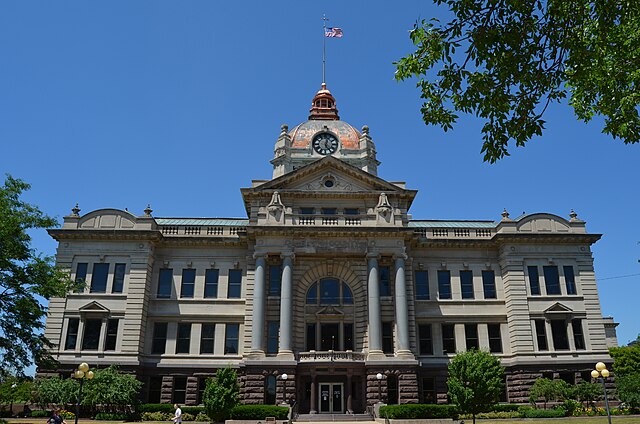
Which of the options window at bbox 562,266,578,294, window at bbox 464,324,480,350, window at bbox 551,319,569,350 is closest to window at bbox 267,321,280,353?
window at bbox 464,324,480,350

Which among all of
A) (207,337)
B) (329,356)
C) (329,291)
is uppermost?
(329,291)

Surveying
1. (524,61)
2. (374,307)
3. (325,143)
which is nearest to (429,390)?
(374,307)

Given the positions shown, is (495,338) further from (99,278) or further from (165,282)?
(99,278)

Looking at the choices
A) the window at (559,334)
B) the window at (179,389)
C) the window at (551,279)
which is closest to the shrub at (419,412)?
the window at (559,334)

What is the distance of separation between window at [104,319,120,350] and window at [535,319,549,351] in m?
34.1

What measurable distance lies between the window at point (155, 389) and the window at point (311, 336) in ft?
40.2

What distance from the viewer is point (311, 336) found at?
4438cm

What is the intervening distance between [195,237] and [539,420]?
1179 inches

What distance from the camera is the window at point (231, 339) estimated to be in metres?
44.4

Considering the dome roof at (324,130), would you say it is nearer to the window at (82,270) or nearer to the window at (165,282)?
the window at (165,282)

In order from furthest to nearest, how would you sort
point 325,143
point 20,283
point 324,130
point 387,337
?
point 324,130
point 325,143
point 387,337
point 20,283

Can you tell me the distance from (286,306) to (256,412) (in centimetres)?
939

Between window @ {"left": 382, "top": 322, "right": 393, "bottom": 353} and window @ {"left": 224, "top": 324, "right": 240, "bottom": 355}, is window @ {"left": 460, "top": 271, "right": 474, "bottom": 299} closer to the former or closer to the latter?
window @ {"left": 382, "top": 322, "right": 393, "bottom": 353}

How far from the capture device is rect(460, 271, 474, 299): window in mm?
46750
